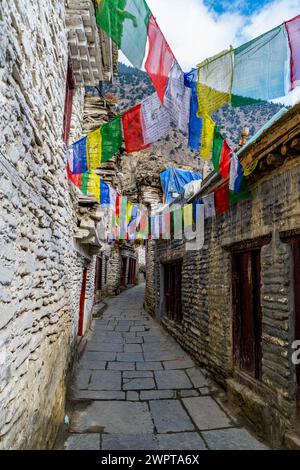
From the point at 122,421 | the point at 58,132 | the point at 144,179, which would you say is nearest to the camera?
the point at 58,132

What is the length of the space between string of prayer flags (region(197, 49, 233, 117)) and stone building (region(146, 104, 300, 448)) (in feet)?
2.41

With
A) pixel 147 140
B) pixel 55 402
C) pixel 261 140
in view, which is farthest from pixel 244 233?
pixel 55 402

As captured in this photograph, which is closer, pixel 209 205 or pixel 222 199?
pixel 222 199

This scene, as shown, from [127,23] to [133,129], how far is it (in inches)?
51.3

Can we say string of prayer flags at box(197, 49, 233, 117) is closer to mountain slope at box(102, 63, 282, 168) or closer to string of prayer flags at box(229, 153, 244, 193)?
string of prayer flags at box(229, 153, 244, 193)

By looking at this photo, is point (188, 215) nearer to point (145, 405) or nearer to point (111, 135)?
point (111, 135)

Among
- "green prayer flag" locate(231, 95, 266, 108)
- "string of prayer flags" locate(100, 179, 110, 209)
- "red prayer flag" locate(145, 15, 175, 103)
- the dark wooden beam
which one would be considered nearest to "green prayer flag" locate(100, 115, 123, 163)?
"red prayer flag" locate(145, 15, 175, 103)

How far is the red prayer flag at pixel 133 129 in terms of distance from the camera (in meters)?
4.02

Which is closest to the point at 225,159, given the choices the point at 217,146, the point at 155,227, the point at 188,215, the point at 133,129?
the point at 217,146

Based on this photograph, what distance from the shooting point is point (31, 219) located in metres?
2.83

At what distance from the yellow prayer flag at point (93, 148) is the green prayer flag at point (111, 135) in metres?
0.08

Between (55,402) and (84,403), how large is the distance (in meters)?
1.13

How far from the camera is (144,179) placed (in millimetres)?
15758

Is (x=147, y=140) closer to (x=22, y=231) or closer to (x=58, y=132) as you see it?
(x=58, y=132)
